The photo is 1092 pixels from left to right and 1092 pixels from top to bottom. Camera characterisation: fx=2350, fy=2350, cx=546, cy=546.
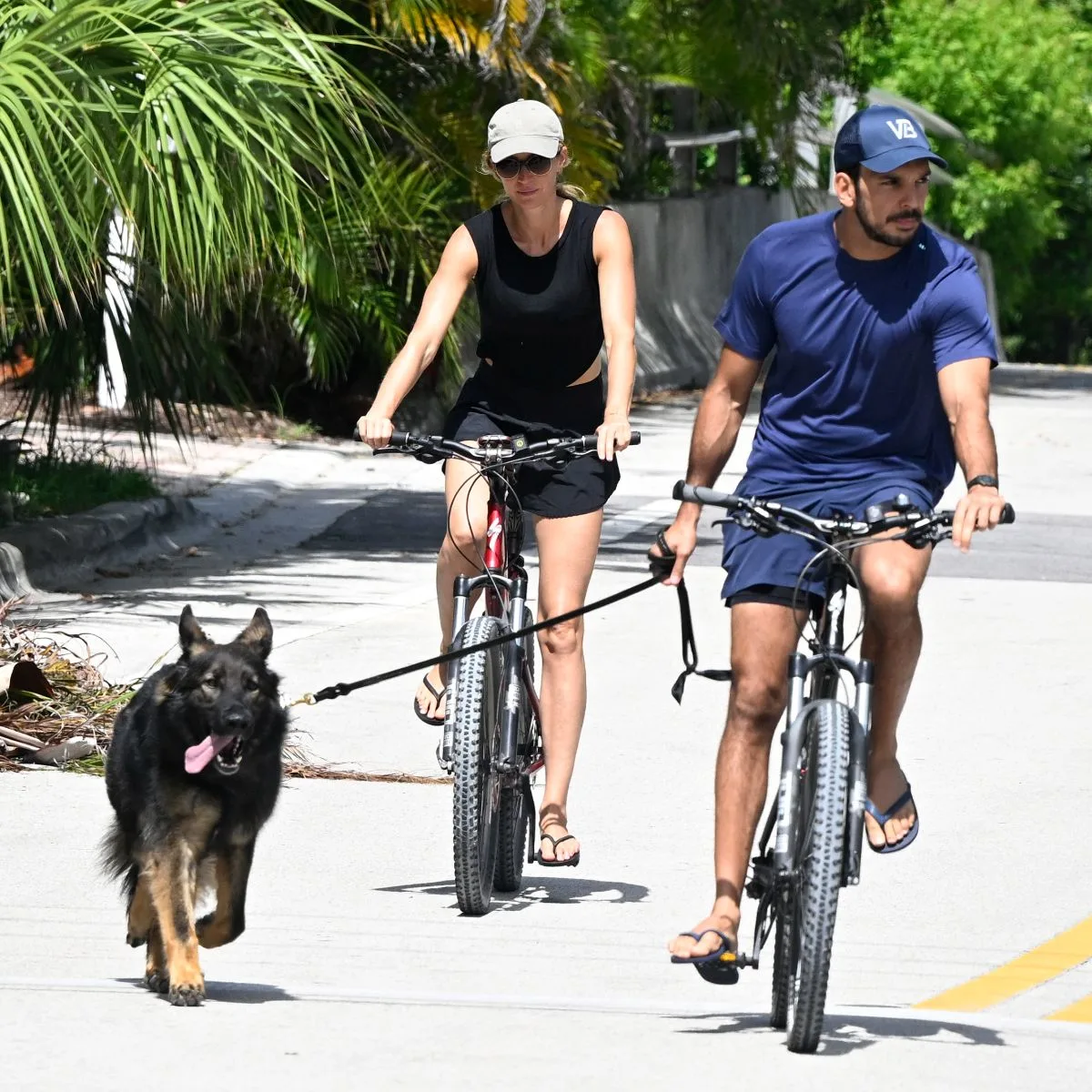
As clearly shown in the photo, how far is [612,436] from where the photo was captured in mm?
6020

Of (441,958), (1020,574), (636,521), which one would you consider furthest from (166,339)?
(441,958)

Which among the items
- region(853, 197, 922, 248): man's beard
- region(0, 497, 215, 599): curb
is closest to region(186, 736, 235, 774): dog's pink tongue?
region(853, 197, 922, 248): man's beard

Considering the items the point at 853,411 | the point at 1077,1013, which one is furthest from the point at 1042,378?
the point at 853,411

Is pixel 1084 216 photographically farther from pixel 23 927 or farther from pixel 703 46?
pixel 23 927

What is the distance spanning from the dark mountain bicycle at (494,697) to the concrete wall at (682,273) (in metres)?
18.1

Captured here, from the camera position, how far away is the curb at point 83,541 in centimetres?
1106

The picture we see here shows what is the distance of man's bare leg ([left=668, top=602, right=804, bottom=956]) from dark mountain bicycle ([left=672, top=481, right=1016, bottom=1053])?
60 millimetres

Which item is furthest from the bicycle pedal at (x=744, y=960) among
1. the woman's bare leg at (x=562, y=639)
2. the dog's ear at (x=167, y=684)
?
the woman's bare leg at (x=562, y=639)

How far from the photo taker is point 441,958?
5.70 meters

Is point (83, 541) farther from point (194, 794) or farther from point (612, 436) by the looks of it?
point (194, 794)

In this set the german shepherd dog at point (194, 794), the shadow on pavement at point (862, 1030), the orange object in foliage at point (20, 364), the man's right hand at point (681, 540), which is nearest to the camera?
the shadow on pavement at point (862, 1030)

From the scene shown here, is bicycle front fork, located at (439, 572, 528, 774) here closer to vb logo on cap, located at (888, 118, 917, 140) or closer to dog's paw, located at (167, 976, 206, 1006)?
dog's paw, located at (167, 976, 206, 1006)

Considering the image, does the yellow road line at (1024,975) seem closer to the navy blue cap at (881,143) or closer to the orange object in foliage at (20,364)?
the navy blue cap at (881,143)

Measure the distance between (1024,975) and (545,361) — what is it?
2079mm
